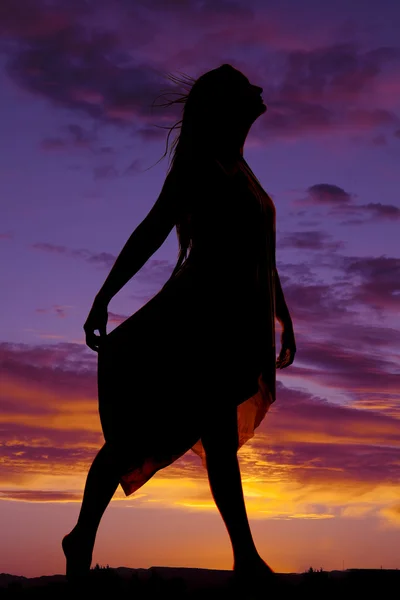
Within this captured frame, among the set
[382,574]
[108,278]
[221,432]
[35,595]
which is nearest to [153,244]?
[108,278]

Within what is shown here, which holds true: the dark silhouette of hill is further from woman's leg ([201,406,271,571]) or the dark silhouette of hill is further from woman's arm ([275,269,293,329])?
woman's arm ([275,269,293,329])

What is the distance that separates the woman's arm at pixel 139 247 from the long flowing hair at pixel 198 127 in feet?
0.37

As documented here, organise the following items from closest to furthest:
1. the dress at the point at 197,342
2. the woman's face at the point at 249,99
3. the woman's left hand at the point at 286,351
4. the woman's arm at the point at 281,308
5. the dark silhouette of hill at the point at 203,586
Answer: the dark silhouette of hill at the point at 203,586, the dress at the point at 197,342, the woman's face at the point at 249,99, the woman's arm at the point at 281,308, the woman's left hand at the point at 286,351

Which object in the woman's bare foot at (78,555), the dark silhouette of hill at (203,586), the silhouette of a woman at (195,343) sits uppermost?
the silhouette of a woman at (195,343)

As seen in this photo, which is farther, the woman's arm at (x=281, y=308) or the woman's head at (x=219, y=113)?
the woman's arm at (x=281, y=308)

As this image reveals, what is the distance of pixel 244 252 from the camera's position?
5375 millimetres

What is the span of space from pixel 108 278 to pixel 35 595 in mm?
1970

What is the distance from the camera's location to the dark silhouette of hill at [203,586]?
5.11 metres

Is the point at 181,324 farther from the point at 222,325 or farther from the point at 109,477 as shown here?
the point at 109,477

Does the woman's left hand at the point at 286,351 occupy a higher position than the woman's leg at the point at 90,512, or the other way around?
the woman's left hand at the point at 286,351

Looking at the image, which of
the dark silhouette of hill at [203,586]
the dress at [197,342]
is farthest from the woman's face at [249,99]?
the dark silhouette of hill at [203,586]

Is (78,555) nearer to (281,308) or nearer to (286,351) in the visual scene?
(286,351)

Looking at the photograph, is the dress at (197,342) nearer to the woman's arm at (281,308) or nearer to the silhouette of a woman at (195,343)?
the silhouette of a woman at (195,343)

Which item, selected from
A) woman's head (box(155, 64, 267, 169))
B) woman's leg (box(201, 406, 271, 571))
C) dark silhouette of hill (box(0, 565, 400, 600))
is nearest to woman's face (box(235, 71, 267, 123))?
woman's head (box(155, 64, 267, 169))
